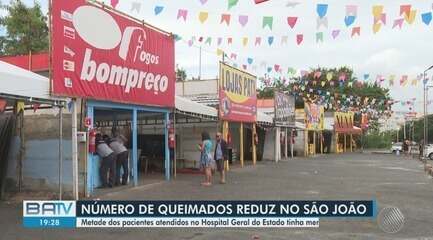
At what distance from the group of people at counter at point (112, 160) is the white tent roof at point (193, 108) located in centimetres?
343

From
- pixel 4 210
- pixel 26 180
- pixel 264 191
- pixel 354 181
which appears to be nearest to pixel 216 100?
pixel 354 181

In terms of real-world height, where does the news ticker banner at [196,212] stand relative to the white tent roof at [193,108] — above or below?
below

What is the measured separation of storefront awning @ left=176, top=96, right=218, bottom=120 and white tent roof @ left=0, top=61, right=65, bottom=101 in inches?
280

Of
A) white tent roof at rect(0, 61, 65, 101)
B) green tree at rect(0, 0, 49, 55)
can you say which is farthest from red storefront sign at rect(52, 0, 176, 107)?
green tree at rect(0, 0, 49, 55)

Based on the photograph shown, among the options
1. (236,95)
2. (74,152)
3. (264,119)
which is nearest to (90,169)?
(74,152)

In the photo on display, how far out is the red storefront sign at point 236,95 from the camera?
2258 centimetres

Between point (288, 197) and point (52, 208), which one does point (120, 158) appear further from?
point (52, 208)

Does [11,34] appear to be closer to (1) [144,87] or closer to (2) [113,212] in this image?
(1) [144,87]

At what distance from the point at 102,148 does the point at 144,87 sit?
2496 mm

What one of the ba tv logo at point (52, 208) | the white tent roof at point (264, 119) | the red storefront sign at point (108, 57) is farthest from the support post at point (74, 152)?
the white tent roof at point (264, 119)

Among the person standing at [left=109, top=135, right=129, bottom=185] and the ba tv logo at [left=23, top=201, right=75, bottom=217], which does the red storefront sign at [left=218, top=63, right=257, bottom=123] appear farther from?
the ba tv logo at [left=23, top=201, right=75, bottom=217]

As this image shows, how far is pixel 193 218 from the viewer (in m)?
7.38

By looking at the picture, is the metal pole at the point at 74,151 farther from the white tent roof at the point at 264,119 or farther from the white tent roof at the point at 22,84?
the white tent roof at the point at 264,119

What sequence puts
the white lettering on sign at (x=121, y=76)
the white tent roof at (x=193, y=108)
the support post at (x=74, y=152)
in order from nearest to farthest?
the support post at (x=74, y=152)
the white lettering on sign at (x=121, y=76)
the white tent roof at (x=193, y=108)
